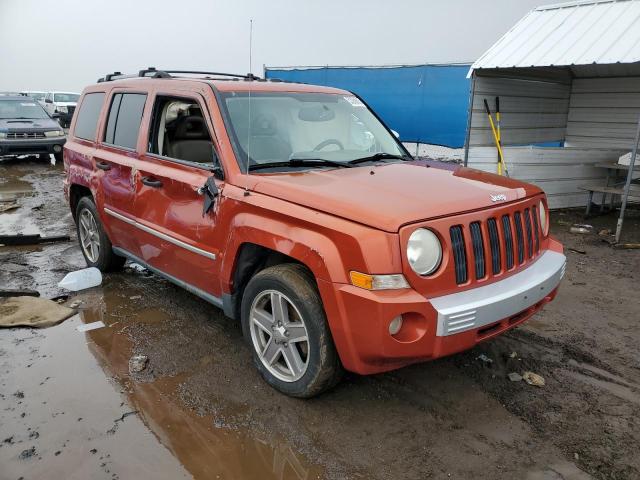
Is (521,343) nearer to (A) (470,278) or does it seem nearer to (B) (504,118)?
(A) (470,278)

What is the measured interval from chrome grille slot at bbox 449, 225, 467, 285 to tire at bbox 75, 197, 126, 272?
3.69 meters

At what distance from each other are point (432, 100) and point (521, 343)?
29.5 feet

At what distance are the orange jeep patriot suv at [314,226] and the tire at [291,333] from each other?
11mm

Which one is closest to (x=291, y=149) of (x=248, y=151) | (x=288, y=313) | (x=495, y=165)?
(x=248, y=151)

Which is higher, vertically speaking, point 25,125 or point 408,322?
point 25,125

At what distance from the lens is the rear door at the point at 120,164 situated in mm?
4375

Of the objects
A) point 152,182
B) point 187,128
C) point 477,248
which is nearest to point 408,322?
point 477,248

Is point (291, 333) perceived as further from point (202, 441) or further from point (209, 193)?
point (209, 193)

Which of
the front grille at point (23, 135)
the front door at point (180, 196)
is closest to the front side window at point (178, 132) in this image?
the front door at point (180, 196)

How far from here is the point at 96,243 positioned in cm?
538

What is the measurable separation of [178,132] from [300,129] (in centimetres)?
114

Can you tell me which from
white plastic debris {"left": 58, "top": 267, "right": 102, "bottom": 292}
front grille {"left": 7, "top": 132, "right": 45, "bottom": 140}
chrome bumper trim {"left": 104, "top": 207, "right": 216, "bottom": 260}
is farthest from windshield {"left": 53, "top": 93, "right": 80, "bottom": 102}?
chrome bumper trim {"left": 104, "top": 207, "right": 216, "bottom": 260}

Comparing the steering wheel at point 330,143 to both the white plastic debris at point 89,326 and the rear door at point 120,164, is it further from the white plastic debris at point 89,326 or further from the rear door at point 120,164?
the white plastic debris at point 89,326

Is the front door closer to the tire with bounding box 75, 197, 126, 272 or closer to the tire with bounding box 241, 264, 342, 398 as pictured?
the tire with bounding box 241, 264, 342, 398
